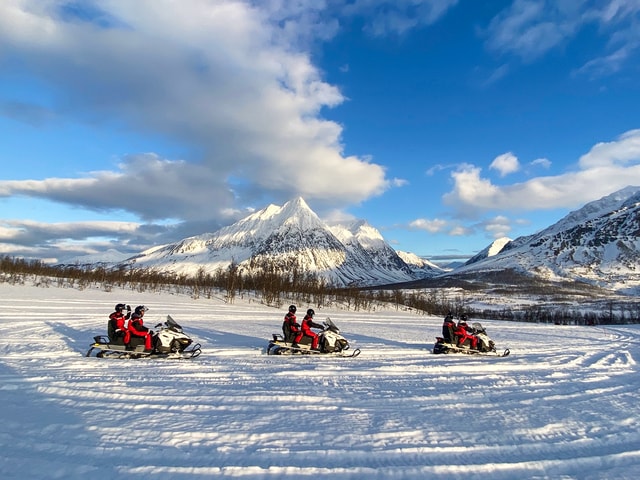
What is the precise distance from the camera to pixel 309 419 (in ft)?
20.1

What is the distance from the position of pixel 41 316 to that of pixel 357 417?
19.9 metres

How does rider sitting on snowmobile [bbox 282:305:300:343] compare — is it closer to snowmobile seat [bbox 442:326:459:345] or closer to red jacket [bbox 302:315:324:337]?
red jacket [bbox 302:315:324:337]

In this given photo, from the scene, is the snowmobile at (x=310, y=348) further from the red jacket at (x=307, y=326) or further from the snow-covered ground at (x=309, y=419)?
the snow-covered ground at (x=309, y=419)

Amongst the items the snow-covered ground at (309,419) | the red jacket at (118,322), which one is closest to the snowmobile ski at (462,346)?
the snow-covered ground at (309,419)

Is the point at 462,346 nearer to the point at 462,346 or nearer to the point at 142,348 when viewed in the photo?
the point at 462,346

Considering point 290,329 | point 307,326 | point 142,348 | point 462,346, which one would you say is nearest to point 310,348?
point 307,326

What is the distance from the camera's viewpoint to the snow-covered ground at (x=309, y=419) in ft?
15.1

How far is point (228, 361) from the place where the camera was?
10.6 m

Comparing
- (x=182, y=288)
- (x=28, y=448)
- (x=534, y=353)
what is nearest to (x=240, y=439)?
(x=28, y=448)

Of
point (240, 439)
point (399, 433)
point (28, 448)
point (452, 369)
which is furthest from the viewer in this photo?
point (452, 369)

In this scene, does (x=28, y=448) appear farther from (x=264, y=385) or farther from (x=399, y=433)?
(x=399, y=433)

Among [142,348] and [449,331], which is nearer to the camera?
[142,348]

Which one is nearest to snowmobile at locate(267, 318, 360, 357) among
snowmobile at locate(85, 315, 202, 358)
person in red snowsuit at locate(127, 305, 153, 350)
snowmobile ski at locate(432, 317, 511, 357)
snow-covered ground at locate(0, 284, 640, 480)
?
snow-covered ground at locate(0, 284, 640, 480)

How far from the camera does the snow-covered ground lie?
15.1ft
